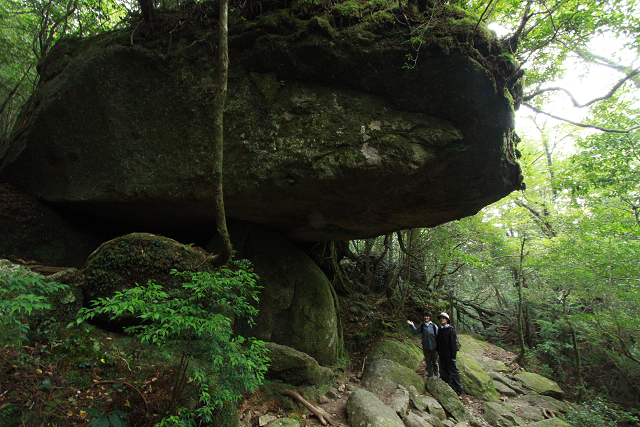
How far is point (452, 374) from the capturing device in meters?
6.16

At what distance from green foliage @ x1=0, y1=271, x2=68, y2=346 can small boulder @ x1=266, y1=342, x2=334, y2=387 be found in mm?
2917

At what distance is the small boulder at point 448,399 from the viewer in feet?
16.6

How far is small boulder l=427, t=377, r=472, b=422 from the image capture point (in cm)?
505

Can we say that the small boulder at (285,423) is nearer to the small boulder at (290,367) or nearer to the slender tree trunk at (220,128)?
the small boulder at (290,367)

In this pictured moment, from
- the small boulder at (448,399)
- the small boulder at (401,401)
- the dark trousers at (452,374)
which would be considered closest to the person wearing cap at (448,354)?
the dark trousers at (452,374)

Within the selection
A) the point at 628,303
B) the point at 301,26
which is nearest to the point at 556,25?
the point at 301,26

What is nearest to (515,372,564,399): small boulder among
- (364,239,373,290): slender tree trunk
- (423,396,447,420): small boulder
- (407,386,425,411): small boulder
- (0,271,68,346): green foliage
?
(423,396,447,420): small boulder

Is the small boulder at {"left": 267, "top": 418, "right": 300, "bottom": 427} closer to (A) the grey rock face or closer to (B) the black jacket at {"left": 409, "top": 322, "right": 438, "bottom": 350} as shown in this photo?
(A) the grey rock face

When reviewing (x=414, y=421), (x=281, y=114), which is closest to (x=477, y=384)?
(x=414, y=421)

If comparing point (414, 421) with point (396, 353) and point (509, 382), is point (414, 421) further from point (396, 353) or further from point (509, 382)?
point (509, 382)

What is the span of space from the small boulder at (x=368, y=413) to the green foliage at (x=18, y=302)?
150 inches

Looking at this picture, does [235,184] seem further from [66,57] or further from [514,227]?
[514,227]

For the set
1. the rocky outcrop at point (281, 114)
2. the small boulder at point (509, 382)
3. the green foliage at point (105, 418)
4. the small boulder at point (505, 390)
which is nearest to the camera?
the green foliage at point (105, 418)

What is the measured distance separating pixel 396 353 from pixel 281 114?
5758 millimetres
